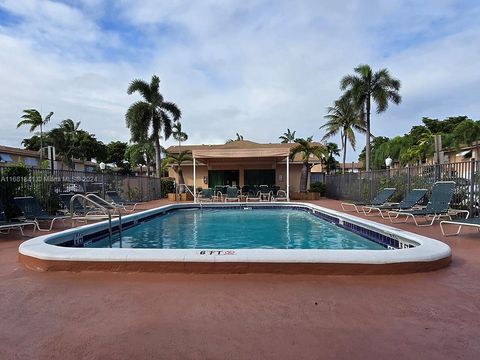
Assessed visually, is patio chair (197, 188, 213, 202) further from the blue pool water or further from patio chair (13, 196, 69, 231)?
patio chair (13, 196, 69, 231)

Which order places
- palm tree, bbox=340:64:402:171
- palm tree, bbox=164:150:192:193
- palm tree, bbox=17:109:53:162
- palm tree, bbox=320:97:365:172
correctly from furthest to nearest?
palm tree, bbox=17:109:53:162, palm tree, bbox=320:97:365:172, palm tree, bbox=340:64:402:171, palm tree, bbox=164:150:192:193

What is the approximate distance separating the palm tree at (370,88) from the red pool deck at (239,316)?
72.5ft

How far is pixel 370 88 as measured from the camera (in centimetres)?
2545

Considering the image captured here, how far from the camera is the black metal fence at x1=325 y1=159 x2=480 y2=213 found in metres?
9.23

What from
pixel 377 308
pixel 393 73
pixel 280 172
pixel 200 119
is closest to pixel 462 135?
pixel 393 73

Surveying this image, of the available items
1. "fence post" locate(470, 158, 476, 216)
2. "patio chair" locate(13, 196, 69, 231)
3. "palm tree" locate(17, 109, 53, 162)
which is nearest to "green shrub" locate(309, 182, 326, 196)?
"fence post" locate(470, 158, 476, 216)

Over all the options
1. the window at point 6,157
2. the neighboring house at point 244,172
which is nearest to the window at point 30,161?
the window at point 6,157

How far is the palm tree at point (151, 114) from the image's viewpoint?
85.6ft

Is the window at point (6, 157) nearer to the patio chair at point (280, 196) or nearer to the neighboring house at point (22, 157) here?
the neighboring house at point (22, 157)

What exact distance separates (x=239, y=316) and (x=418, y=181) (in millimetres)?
10864

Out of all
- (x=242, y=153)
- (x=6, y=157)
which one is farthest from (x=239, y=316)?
(x=6, y=157)

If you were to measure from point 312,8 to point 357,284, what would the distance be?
857 cm

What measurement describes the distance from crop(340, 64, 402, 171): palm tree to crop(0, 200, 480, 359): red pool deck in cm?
2209

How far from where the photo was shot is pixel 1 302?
3.86 metres
